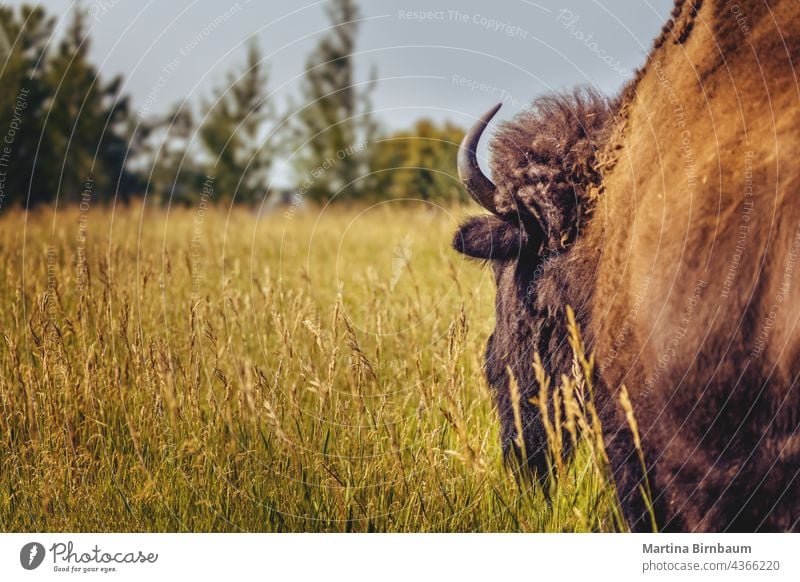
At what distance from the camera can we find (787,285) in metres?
2.09

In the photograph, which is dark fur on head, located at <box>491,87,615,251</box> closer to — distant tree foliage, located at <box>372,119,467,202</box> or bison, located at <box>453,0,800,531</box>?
bison, located at <box>453,0,800,531</box>

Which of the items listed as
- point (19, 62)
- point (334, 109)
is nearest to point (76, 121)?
point (19, 62)

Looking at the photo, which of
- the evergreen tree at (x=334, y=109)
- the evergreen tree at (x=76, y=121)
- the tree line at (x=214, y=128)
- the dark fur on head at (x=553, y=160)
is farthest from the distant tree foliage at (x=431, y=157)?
the dark fur on head at (x=553, y=160)

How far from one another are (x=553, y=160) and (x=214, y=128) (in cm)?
1111

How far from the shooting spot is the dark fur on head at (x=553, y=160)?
2.75 meters

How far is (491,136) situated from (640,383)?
128 centimetres

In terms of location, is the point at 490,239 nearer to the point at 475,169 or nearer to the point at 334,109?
the point at 475,169

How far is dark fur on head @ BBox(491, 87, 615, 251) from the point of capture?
275cm
